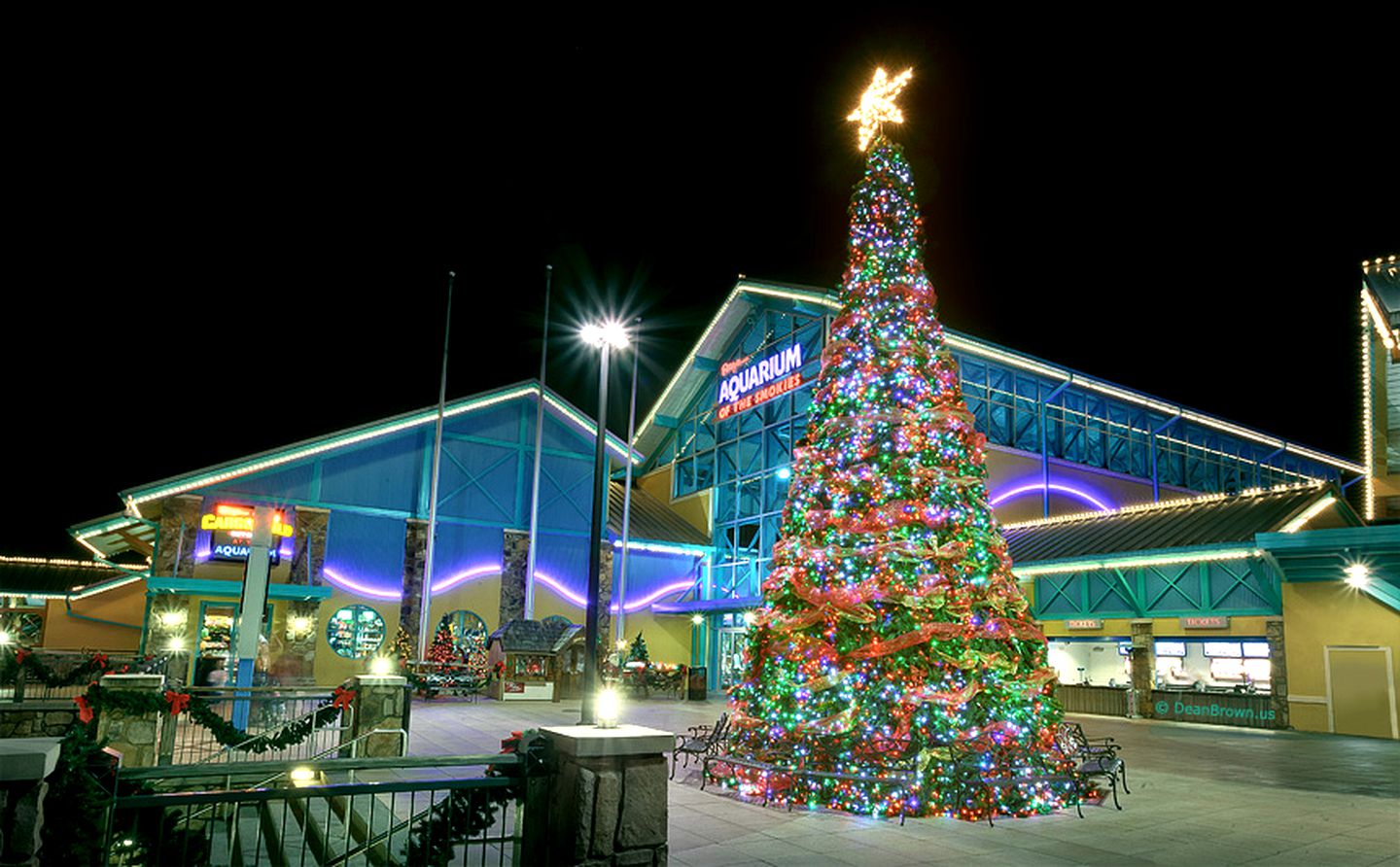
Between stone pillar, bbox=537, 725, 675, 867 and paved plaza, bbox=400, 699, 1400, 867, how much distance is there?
2.46 m

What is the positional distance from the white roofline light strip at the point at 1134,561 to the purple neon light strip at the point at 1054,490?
425 cm

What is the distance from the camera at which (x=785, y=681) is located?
39.0 ft

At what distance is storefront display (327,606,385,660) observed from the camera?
29.2 meters

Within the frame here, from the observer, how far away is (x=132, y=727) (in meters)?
12.1

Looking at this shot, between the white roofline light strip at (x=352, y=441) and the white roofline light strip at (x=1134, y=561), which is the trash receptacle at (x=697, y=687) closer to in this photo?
the white roofline light strip at (x=352, y=441)

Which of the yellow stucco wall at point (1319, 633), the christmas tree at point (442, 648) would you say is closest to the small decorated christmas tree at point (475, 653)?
the christmas tree at point (442, 648)

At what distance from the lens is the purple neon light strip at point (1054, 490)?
31.1 m

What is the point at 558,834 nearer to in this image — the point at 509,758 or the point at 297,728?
the point at 509,758

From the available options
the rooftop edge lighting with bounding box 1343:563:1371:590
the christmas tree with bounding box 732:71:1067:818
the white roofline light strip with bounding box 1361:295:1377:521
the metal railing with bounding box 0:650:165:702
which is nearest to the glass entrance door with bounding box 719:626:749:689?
the metal railing with bounding box 0:650:165:702

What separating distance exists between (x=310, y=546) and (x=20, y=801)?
26502 mm

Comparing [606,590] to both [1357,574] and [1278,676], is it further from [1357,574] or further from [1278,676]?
[1357,574]

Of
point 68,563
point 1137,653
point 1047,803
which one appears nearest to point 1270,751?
point 1137,653

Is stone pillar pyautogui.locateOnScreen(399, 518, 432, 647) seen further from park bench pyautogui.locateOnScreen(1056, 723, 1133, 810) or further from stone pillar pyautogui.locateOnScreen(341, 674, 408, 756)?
park bench pyautogui.locateOnScreen(1056, 723, 1133, 810)

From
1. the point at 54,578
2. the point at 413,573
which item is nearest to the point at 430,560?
the point at 413,573
